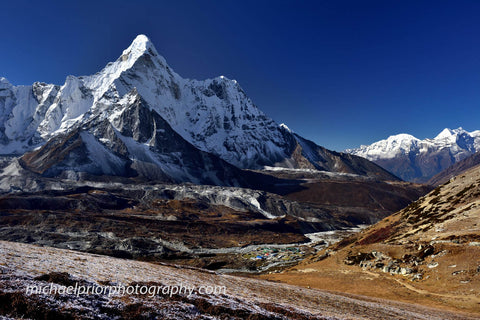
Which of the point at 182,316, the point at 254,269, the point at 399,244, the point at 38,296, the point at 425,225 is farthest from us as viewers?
the point at 254,269

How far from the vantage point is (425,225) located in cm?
5850

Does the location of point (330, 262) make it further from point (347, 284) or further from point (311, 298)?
point (311, 298)

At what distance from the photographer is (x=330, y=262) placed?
58719 mm

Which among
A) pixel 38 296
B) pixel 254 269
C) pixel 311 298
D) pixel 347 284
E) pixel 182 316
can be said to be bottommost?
pixel 254 269

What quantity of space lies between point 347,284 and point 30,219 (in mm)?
147890

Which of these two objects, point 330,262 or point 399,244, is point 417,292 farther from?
point 330,262

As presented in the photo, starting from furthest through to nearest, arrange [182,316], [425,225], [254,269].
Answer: [254,269], [425,225], [182,316]

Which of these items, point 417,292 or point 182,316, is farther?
point 417,292

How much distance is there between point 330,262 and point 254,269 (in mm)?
45266

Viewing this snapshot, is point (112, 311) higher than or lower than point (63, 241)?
higher

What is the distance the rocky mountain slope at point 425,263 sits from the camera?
115 ft

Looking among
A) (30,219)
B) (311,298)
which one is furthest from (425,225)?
(30,219)

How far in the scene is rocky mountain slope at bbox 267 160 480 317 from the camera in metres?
35.2

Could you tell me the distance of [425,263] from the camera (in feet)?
137
